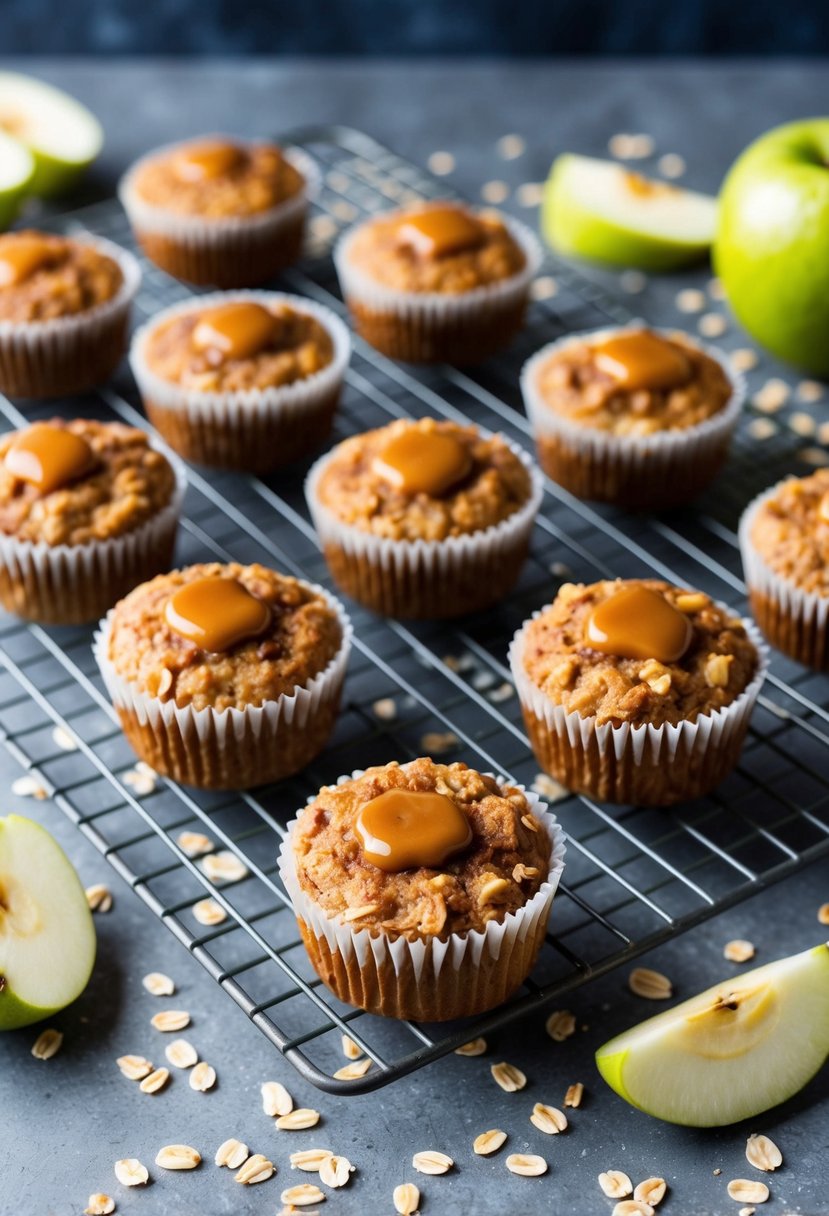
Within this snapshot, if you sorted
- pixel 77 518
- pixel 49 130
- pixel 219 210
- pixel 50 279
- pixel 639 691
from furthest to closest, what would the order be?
1. pixel 49 130
2. pixel 219 210
3. pixel 50 279
4. pixel 77 518
5. pixel 639 691

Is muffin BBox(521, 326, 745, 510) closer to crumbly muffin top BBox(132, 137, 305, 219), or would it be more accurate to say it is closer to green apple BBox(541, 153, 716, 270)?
green apple BBox(541, 153, 716, 270)

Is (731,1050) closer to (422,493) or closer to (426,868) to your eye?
(426,868)

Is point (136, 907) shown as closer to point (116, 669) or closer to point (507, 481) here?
point (116, 669)

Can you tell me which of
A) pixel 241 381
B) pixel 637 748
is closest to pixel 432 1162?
pixel 637 748

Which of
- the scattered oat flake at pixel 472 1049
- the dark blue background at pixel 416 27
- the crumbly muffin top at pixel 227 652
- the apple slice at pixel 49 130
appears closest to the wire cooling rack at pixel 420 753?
the scattered oat flake at pixel 472 1049

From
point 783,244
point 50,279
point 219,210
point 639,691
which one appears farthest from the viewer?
point 219,210

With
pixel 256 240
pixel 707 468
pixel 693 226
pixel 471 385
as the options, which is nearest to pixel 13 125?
pixel 256 240
